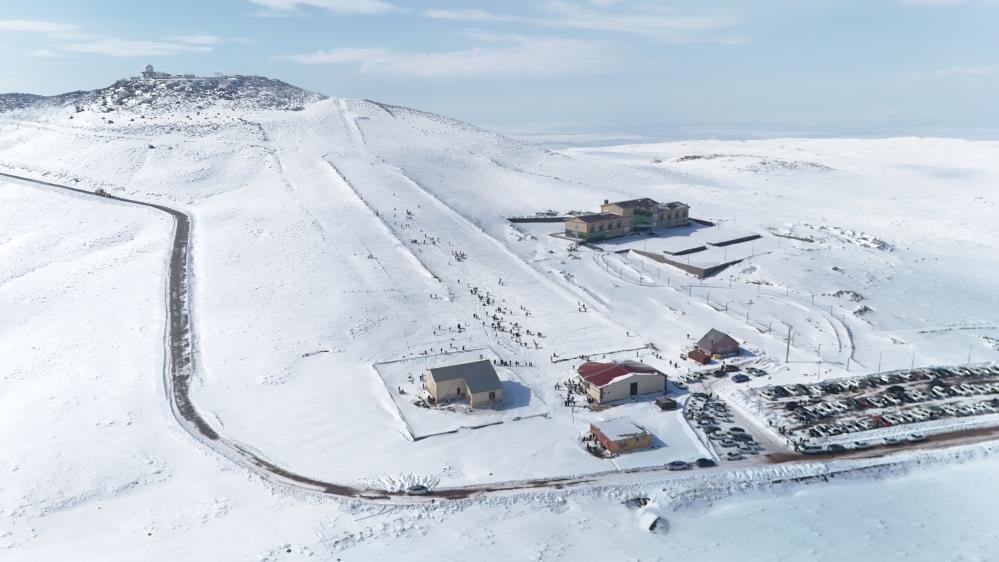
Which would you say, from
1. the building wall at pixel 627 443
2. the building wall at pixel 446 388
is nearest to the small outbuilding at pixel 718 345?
the building wall at pixel 627 443

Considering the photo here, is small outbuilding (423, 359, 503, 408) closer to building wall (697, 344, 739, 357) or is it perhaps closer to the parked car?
the parked car

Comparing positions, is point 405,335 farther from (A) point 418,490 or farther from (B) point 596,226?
(B) point 596,226

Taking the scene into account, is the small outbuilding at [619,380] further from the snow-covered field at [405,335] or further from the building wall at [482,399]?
the building wall at [482,399]

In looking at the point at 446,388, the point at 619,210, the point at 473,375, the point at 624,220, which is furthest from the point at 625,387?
the point at 619,210

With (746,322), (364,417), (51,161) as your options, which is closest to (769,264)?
(746,322)

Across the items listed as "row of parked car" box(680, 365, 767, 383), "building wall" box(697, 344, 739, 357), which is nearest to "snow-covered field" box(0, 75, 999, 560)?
"row of parked car" box(680, 365, 767, 383)
